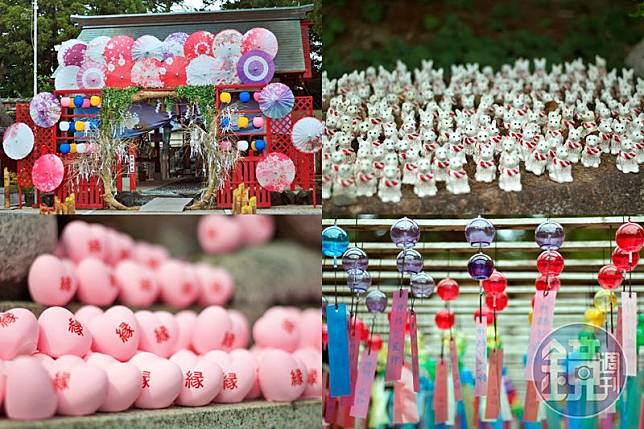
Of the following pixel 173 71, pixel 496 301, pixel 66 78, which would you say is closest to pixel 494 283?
pixel 496 301

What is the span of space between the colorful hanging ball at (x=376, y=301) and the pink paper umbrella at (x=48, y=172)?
2.45 ft

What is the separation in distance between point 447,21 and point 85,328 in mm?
1389

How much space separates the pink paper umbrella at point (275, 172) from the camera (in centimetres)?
174

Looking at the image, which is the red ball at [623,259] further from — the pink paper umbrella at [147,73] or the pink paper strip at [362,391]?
the pink paper umbrella at [147,73]

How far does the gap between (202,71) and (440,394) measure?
0.94 metres

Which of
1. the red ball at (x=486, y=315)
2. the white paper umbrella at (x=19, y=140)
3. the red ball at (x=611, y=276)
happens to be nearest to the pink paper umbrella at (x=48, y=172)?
the white paper umbrella at (x=19, y=140)

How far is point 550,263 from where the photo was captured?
5.65ft

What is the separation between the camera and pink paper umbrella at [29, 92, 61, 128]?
177 centimetres

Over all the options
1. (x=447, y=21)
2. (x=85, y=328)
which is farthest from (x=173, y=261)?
(x=447, y=21)

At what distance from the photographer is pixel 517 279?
2025mm

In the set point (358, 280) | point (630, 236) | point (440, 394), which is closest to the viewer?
point (630, 236)

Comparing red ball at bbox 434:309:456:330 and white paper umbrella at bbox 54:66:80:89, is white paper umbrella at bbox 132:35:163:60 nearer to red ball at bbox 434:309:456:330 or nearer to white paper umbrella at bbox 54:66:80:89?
white paper umbrella at bbox 54:66:80:89

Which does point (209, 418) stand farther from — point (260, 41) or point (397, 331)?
point (260, 41)

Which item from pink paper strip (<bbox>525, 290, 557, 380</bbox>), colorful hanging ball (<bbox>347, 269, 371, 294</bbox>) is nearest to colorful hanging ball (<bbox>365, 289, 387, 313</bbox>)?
colorful hanging ball (<bbox>347, 269, 371, 294</bbox>)
